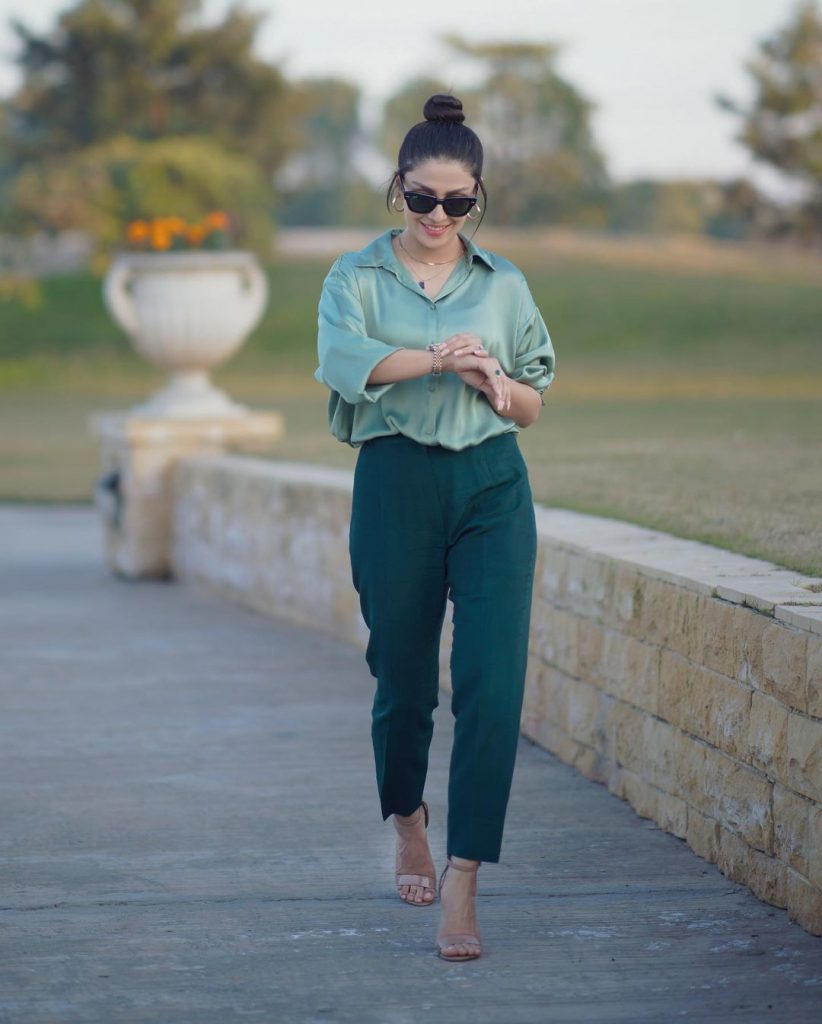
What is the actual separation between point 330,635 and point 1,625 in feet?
5.70

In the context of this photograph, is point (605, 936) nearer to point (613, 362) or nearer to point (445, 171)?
point (445, 171)

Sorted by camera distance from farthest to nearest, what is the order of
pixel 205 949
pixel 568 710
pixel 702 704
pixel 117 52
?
pixel 117 52 < pixel 568 710 < pixel 702 704 < pixel 205 949

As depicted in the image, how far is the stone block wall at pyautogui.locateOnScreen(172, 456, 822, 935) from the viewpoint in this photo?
3836mm

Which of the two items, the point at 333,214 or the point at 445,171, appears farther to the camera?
the point at 333,214

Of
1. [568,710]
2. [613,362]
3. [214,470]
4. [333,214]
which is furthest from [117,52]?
[568,710]

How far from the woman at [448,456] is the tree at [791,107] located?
54.3m

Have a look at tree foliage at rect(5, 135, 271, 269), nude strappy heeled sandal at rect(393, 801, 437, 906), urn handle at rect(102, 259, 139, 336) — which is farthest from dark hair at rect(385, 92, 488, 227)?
tree foliage at rect(5, 135, 271, 269)

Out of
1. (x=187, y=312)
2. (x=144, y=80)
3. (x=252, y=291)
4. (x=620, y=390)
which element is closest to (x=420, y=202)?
(x=187, y=312)

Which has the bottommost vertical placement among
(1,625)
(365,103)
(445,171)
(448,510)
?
(1,625)

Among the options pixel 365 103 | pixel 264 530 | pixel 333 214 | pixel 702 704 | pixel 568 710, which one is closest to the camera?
pixel 702 704

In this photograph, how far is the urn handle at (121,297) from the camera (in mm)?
10922

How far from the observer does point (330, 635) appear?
→ 331 inches

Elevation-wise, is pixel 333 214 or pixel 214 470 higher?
pixel 333 214

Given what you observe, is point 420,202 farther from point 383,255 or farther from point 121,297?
point 121,297
